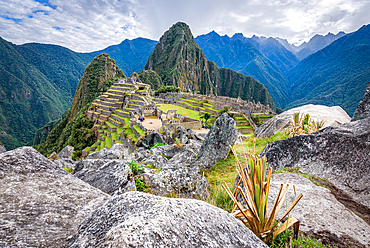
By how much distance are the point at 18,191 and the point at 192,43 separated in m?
219

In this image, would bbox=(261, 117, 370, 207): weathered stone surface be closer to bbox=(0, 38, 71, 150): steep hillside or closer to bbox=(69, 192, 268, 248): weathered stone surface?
bbox=(69, 192, 268, 248): weathered stone surface

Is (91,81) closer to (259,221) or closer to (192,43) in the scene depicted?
(259,221)

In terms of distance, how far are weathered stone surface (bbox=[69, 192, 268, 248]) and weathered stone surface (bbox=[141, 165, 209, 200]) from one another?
81.6 inches

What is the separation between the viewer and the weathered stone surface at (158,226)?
98 centimetres

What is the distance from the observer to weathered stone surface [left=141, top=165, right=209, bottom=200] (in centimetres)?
345

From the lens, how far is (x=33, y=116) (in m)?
130

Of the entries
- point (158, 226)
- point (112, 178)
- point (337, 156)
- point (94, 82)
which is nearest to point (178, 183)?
point (112, 178)

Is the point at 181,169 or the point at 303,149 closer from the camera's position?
the point at 303,149

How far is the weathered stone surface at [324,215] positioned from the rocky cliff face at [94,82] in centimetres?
8015

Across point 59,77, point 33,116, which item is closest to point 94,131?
point 33,116

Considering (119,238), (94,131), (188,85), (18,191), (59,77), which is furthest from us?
(59,77)

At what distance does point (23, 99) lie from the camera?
135 m

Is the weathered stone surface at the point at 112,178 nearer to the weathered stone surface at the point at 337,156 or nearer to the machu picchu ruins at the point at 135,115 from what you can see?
the weathered stone surface at the point at 337,156

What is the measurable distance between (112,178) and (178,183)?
1.36 m
